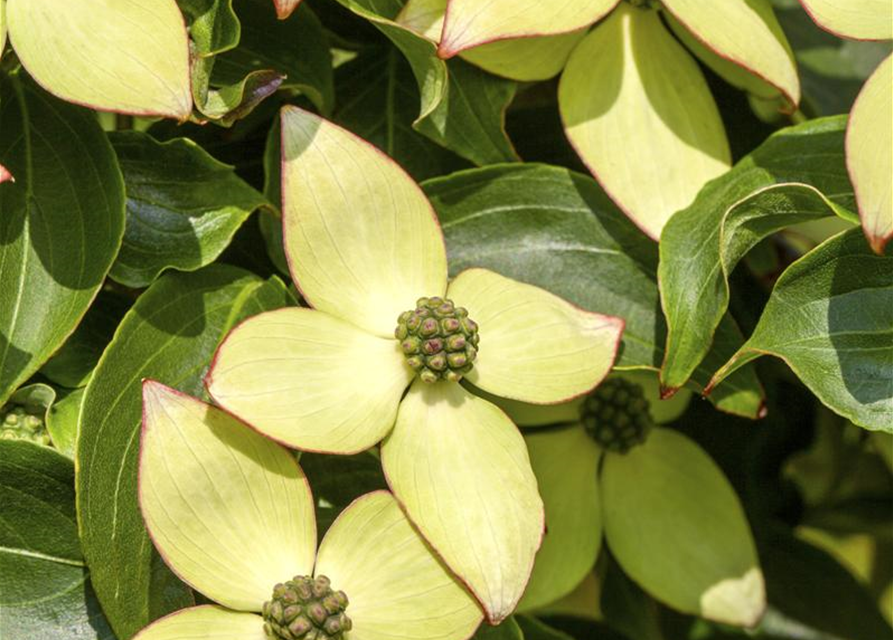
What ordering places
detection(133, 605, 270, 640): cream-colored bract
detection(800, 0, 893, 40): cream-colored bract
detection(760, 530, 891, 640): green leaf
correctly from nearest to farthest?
1. detection(133, 605, 270, 640): cream-colored bract
2. detection(800, 0, 893, 40): cream-colored bract
3. detection(760, 530, 891, 640): green leaf

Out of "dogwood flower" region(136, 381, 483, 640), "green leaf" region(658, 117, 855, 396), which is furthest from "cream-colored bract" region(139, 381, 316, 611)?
"green leaf" region(658, 117, 855, 396)

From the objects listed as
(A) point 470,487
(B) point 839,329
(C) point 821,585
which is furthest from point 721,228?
(C) point 821,585

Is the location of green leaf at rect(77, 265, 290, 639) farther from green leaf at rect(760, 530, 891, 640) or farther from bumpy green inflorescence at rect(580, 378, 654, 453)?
green leaf at rect(760, 530, 891, 640)

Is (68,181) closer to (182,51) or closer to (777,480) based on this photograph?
(182,51)

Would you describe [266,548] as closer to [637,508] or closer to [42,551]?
[42,551]

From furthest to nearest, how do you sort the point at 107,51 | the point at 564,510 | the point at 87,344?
the point at 564,510
the point at 87,344
the point at 107,51

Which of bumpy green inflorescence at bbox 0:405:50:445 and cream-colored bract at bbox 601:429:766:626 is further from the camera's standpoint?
cream-colored bract at bbox 601:429:766:626

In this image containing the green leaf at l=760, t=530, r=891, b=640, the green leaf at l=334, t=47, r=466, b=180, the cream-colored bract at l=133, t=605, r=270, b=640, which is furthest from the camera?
the green leaf at l=760, t=530, r=891, b=640

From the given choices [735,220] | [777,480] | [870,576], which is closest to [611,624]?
[777,480]
